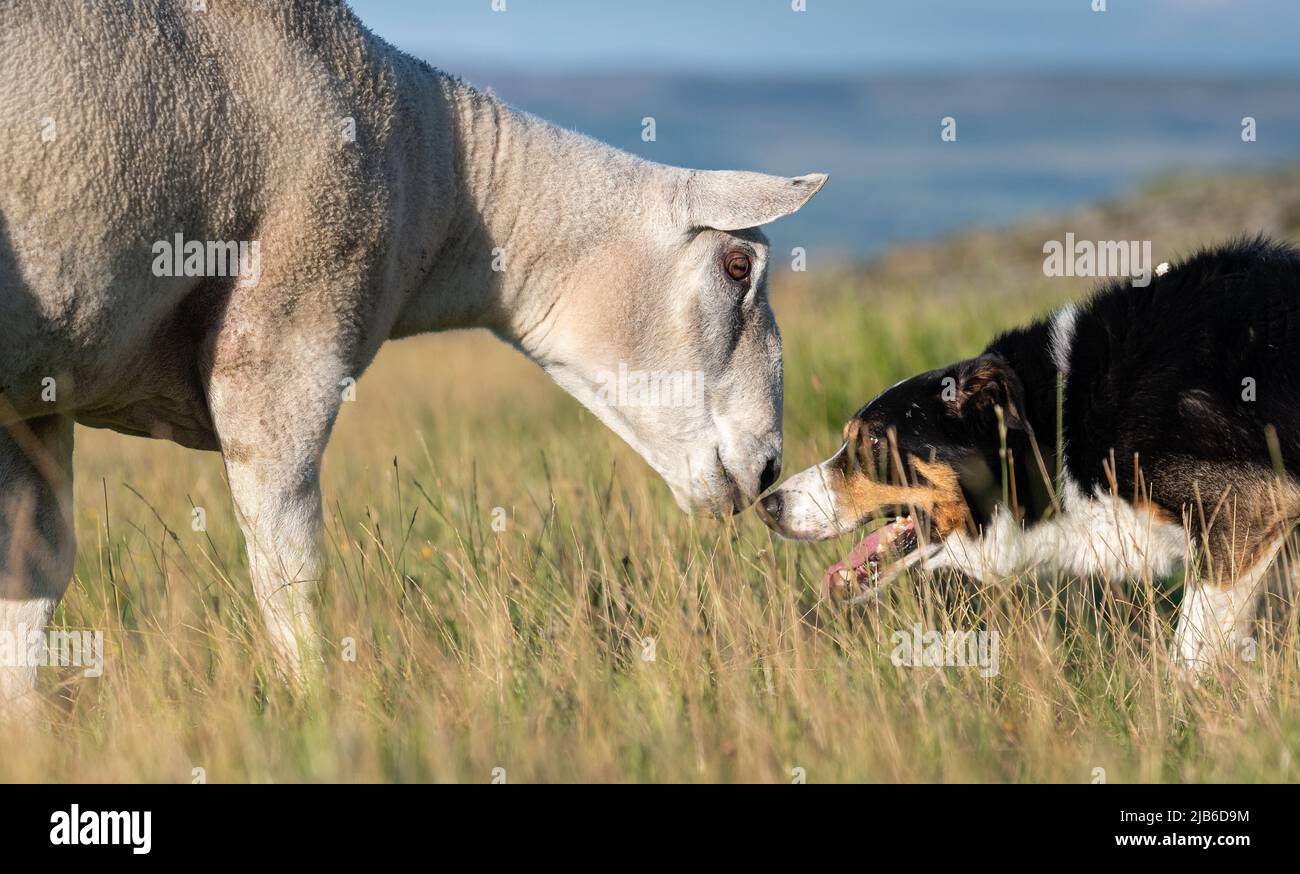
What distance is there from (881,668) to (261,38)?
2596 millimetres

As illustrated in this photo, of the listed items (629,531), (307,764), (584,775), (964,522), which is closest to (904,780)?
(584,775)

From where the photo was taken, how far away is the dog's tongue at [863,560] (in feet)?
16.7

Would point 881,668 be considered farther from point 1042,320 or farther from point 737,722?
point 1042,320

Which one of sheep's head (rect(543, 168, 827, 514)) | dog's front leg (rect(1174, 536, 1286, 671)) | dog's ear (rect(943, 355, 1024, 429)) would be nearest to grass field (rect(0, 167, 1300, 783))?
dog's front leg (rect(1174, 536, 1286, 671))

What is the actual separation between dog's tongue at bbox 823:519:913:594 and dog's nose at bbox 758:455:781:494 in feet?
1.29

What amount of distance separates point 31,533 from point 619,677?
6.34 feet

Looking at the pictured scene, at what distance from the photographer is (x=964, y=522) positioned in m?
5.11

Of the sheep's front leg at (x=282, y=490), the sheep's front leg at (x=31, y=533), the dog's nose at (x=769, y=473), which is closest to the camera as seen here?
the sheep's front leg at (x=282, y=490)

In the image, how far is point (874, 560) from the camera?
5.12 m

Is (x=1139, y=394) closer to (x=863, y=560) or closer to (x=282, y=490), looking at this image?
(x=863, y=560)

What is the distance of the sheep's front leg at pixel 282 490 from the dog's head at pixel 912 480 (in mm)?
1746

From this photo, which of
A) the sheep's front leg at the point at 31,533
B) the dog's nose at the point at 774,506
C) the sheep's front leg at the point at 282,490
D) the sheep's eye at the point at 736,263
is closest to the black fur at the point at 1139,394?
the dog's nose at the point at 774,506

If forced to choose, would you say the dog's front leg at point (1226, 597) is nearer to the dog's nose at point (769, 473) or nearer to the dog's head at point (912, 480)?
the dog's head at point (912, 480)

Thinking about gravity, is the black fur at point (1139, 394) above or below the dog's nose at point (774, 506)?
above
